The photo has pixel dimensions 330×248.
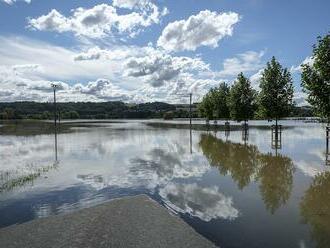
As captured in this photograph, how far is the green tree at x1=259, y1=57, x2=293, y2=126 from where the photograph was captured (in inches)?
1668

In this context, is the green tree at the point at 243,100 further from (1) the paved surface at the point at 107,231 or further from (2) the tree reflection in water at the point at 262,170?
(1) the paved surface at the point at 107,231

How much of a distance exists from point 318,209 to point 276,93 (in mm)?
29748

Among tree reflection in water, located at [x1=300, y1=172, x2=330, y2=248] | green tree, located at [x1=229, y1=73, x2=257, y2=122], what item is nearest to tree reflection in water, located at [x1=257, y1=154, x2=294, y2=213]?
tree reflection in water, located at [x1=300, y1=172, x2=330, y2=248]

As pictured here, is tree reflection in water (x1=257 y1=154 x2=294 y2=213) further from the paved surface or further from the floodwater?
the paved surface

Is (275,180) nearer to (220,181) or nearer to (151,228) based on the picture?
(220,181)

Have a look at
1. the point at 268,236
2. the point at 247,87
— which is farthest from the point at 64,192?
the point at 247,87

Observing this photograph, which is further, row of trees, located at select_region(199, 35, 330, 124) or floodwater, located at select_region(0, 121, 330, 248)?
row of trees, located at select_region(199, 35, 330, 124)

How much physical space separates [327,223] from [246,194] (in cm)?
495

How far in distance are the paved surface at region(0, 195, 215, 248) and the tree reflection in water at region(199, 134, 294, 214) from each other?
4452 millimetres

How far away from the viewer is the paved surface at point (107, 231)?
10.6 m

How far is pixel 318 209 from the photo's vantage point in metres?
14.3

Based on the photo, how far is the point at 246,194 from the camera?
1702cm

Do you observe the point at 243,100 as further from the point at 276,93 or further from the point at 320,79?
the point at 320,79

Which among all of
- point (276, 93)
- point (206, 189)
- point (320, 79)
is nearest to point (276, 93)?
point (276, 93)
